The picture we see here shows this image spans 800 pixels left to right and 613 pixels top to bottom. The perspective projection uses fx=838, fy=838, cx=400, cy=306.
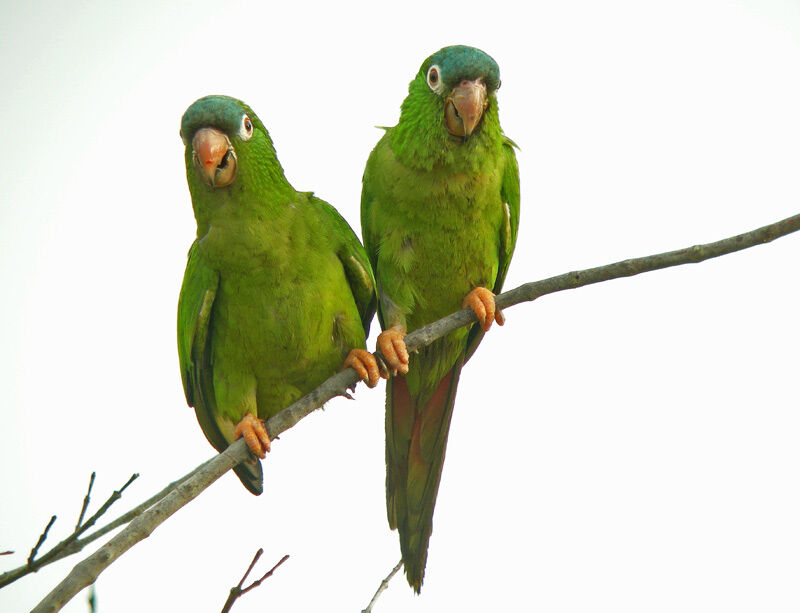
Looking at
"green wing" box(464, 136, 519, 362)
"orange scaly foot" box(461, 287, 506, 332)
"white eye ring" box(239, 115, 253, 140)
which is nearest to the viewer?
"white eye ring" box(239, 115, 253, 140)

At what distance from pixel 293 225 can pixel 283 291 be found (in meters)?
0.38

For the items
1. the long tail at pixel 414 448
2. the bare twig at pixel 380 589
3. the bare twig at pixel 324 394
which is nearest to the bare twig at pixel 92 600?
the bare twig at pixel 324 394

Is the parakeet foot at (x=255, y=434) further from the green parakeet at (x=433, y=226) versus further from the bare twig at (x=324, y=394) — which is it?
the green parakeet at (x=433, y=226)

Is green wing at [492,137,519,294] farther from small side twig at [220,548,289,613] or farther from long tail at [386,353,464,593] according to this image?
small side twig at [220,548,289,613]

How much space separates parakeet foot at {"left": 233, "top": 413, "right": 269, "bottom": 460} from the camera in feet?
14.5

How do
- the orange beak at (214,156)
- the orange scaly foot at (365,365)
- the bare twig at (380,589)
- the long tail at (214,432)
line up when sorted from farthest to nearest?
1. the long tail at (214,432)
2. the orange scaly foot at (365,365)
3. the orange beak at (214,156)
4. the bare twig at (380,589)

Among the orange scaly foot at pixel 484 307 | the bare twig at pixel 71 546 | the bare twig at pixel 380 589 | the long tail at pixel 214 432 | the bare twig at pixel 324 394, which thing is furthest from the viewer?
the long tail at pixel 214 432

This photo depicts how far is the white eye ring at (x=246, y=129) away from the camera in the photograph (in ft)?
14.2

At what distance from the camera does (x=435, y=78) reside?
4793mm

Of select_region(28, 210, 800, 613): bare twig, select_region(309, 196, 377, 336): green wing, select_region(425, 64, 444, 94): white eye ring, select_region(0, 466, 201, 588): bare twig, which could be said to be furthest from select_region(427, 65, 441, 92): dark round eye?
select_region(0, 466, 201, 588): bare twig

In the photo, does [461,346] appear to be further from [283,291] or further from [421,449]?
[283,291]

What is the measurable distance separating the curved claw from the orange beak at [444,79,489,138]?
53.5 inches

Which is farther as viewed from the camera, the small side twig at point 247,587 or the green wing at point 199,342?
the green wing at point 199,342

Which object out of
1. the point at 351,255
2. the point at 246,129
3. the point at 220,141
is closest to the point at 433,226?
the point at 351,255
